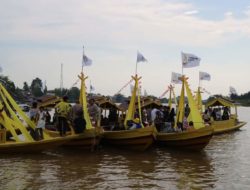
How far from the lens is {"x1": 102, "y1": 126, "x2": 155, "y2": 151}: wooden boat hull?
63.6 feet

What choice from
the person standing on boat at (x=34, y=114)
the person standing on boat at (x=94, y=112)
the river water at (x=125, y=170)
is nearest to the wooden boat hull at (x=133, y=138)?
the river water at (x=125, y=170)

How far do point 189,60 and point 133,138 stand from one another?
18.5 feet

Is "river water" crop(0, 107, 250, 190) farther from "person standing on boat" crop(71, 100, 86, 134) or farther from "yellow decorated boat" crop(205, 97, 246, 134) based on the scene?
"yellow decorated boat" crop(205, 97, 246, 134)

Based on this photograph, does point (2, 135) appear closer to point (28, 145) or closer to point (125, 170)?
point (28, 145)

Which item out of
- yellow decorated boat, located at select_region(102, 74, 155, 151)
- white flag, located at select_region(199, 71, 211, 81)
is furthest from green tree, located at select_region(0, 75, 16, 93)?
white flag, located at select_region(199, 71, 211, 81)

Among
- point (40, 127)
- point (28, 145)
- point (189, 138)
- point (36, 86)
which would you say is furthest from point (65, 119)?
point (36, 86)

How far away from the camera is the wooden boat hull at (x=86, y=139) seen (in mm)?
19328

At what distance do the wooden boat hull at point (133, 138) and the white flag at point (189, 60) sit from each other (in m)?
5.04

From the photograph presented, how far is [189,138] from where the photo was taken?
65.8ft

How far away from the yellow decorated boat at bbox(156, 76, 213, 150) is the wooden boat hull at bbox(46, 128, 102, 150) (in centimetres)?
337

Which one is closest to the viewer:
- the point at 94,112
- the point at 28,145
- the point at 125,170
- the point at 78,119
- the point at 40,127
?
the point at 125,170

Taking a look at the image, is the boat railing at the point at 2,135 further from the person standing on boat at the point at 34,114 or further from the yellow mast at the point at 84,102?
the yellow mast at the point at 84,102

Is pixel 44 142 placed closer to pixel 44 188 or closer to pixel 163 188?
pixel 44 188

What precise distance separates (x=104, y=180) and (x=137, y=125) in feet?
24.6
